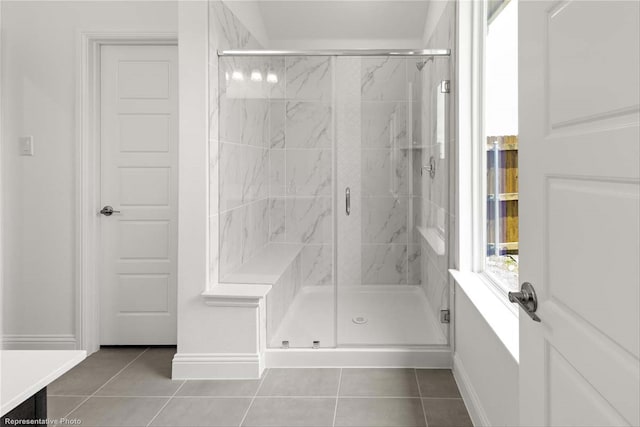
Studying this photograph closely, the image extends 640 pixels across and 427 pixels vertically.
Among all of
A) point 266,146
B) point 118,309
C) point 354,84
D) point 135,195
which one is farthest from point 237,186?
point 118,309

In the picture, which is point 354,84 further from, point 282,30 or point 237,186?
point 282,30

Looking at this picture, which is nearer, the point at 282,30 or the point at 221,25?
the point at 221,25

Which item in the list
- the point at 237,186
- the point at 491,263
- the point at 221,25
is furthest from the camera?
the point at 237,186

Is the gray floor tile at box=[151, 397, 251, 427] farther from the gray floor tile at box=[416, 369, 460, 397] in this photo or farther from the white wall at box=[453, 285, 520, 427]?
the white wall at box=[453, 285, 520, 427]

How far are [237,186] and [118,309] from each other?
1219 millimetres

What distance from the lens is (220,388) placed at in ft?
8.85

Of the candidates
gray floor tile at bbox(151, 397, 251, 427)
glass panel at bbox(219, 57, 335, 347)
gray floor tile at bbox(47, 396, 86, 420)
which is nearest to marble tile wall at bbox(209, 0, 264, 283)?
glass panel at bbox(219, 57, 335, 347)

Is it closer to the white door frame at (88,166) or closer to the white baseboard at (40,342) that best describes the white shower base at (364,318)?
the white door frame at (88,166)

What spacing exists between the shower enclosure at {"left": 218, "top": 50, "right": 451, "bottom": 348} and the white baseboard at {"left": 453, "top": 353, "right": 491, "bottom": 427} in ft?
0.86

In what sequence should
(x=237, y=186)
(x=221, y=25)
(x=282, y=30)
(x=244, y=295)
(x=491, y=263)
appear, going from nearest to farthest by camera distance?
(x=491, y=263) < (x=244, y=295) < (x=221, y=25) < (x=237, y=186) < (x=282, y=30)

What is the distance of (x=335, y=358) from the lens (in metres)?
3.00

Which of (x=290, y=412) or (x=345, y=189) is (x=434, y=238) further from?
Result: (x=290, y=412)

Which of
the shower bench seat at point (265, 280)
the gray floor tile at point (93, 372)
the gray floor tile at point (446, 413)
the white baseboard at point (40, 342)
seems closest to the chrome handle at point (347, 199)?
the shower bench seat at point (265, 280)

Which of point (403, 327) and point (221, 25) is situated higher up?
point (221, 25)
